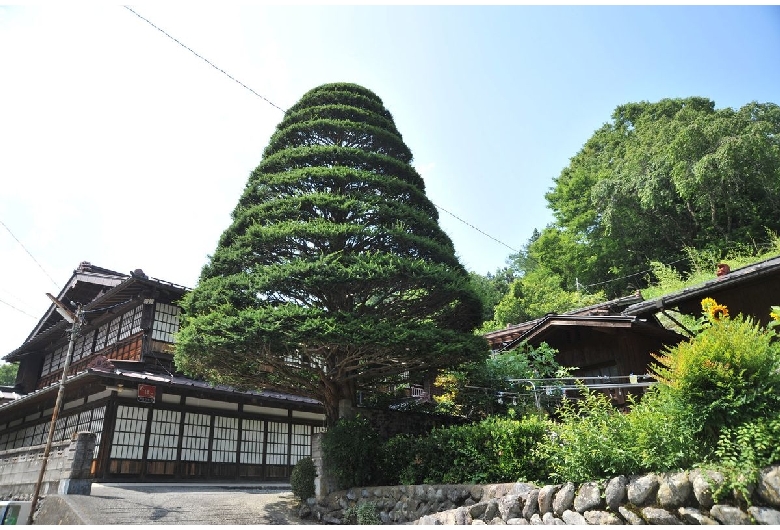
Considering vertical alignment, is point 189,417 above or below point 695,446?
above

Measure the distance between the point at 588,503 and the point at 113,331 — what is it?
2014cm

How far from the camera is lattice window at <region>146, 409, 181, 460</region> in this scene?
16.7 metres

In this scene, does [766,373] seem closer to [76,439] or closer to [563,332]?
[563,332]

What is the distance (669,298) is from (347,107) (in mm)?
10320

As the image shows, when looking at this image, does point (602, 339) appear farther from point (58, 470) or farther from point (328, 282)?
point (58, 470)

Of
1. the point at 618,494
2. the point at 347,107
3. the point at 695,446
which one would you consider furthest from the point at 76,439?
the point at 695,446

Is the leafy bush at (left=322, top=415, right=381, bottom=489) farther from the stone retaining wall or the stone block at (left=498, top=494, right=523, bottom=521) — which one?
the stone block at (left=498, top=494, right=523, bottom=521)

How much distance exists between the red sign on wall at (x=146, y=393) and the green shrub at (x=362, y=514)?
9.43 m

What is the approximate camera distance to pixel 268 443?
19.5 m

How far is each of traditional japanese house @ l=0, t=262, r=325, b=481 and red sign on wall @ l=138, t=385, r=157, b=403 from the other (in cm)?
5

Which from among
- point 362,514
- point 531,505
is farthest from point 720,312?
point 362,514

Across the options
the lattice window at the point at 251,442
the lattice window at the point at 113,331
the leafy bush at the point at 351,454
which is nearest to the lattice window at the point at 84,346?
the lattice window at the point at 113,331

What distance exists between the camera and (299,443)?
66.8 ft

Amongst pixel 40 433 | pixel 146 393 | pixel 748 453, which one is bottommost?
pixel 748 453
